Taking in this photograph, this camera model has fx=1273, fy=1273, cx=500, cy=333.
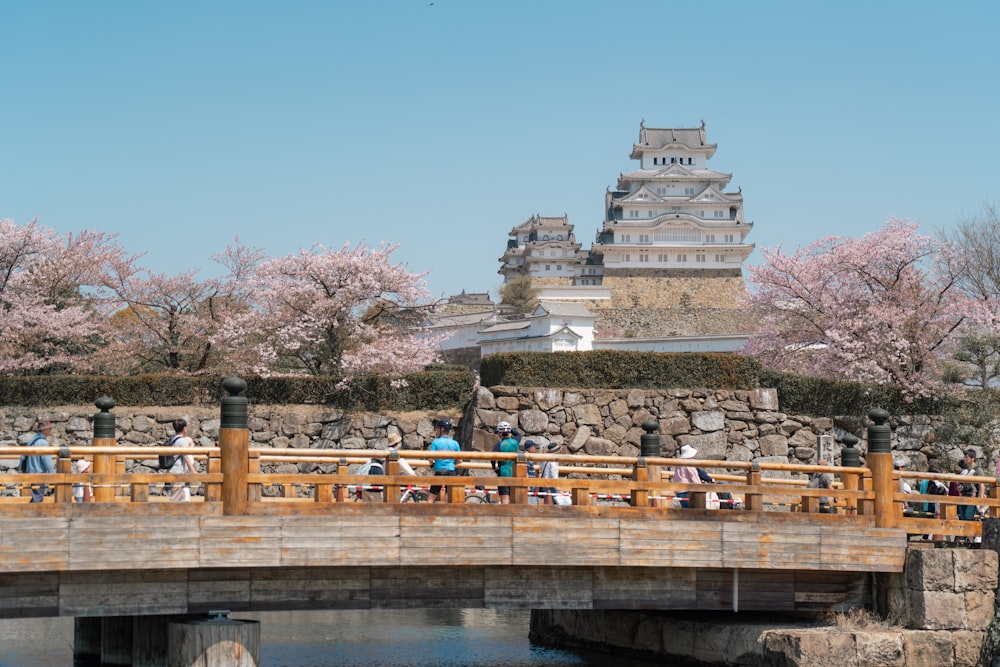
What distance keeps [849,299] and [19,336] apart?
21.9 metres

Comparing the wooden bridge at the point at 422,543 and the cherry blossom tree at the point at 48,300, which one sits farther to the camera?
the cherry blossom tree at the point at 48,300

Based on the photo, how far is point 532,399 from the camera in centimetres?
2842

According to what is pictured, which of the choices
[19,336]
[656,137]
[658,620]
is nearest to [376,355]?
[19,336]

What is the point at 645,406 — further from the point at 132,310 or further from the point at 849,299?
the point at 132,310

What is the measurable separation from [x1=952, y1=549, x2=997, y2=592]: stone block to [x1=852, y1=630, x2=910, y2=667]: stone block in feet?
3.81

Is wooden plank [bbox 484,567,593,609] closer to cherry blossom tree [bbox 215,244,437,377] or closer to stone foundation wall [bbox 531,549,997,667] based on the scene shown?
stone foundation wall [bbox 531,549,997,667]

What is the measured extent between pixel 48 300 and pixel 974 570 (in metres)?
25.9

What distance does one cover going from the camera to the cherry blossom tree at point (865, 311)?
32.4 m

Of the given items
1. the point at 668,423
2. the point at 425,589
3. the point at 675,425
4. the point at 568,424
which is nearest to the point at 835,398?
the point at 675,425

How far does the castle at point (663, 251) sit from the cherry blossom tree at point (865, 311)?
3835 cm

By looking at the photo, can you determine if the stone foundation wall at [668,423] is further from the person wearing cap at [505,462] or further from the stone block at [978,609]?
the stone block at [978,609]

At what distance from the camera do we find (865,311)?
111ft

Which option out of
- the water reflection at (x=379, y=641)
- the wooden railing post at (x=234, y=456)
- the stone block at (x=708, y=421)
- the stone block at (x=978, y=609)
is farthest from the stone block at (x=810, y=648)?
the stone block at (x=708, y=421)

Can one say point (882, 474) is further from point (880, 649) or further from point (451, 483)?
point (451, 483)
